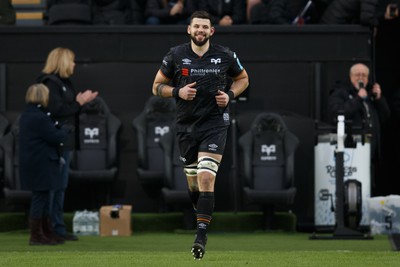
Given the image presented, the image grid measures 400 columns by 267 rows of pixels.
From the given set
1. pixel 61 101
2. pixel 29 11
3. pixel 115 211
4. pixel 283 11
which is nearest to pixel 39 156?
pixel 61 101

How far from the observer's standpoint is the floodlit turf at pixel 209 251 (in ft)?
42.9

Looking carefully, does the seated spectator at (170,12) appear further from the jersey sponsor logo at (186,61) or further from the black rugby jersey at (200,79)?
the jersey sponsor logo at (186,61)

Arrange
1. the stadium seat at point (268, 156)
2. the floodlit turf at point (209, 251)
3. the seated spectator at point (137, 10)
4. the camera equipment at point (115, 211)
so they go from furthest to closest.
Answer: the seated spectator at point (137, 10)
the stadium seat at point (268, 156)
the camera equipment at point (115, 211)
the floodlit turf at point (209, 251)

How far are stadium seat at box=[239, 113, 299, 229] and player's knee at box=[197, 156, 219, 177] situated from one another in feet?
15.8

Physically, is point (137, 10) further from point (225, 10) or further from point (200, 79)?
point (200, 79)

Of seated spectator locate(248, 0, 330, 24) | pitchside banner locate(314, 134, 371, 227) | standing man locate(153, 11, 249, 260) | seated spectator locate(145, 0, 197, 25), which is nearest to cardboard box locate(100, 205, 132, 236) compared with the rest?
pitchside banner locate(314, 134, 371, 227)

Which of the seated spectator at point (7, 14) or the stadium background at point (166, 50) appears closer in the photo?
the stadium background at point (166, 50)

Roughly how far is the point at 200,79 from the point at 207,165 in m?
0.87

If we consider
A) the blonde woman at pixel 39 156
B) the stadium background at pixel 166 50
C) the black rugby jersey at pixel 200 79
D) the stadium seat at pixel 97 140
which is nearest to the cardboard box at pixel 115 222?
the stadium seat at pixel 97 140

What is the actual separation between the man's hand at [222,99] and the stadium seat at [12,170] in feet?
17.9

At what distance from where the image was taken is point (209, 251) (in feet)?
48.5

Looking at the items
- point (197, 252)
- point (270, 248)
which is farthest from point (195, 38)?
point (270, 248)

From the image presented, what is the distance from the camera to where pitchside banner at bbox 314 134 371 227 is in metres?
18.0

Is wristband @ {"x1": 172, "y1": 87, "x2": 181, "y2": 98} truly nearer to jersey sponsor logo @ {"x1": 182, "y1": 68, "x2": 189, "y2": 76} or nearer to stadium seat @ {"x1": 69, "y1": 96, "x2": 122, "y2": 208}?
jersey sponsor logo @ {"x1": 182, "y1": 68, "x2": 189, "y2": 76}
